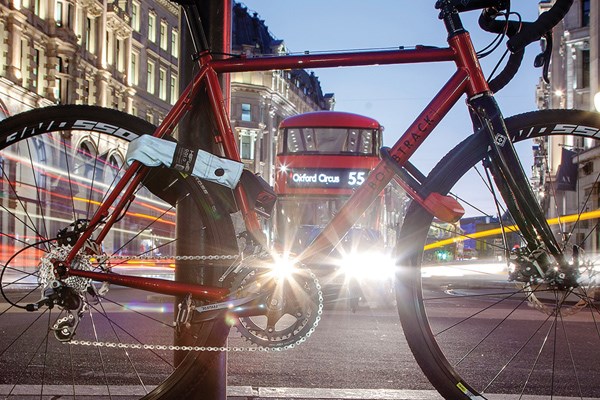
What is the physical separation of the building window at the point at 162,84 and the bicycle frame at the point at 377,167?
170 ft

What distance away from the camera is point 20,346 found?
23.1ft

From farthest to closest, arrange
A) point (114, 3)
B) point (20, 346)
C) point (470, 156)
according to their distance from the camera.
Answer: point (114, 3) → point (20, 346) → point (470, 156)

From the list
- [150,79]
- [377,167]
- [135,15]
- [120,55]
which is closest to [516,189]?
[377,167]

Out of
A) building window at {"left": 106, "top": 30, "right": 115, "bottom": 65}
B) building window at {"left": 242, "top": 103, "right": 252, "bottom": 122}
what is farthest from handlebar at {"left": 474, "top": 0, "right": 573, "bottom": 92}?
building window at {"left": 242, "top": 103, "right": 252, "bottom": 122}

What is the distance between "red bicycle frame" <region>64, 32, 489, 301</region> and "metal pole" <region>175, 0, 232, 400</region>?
0.14 m

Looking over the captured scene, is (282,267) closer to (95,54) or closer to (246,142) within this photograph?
(95,54)

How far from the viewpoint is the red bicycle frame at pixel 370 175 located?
3.36m

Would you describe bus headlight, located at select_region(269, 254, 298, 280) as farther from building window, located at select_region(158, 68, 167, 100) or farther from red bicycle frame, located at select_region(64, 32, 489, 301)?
building window, located at select_region(158, 68, 167, 100)

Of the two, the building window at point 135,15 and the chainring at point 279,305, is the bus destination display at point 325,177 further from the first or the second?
the building window at point 135,15

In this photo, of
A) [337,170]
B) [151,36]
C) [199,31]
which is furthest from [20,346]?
[151,36]

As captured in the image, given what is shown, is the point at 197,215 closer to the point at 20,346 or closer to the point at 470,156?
the point at 470,156

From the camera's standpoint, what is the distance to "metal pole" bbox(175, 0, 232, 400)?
3469 millimetres

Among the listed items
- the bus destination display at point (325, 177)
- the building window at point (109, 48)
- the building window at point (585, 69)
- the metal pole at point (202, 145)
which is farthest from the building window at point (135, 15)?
the metal pole at point (202, 145)

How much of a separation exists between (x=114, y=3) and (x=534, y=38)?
46268 millimetres
